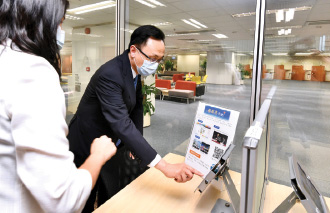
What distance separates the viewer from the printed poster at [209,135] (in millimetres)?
1130

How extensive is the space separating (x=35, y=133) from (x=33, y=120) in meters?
0.03

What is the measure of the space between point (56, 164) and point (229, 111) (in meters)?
0.86

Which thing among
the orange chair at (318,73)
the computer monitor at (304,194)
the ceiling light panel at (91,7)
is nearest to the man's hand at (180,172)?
the computer monitor at (304,194)

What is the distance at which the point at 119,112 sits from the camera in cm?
131

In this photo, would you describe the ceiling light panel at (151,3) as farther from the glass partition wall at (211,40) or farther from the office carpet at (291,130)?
the office carpet at (291,130)

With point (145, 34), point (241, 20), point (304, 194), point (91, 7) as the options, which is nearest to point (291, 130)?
point (241, 20)

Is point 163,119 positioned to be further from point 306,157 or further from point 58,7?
point 58,7

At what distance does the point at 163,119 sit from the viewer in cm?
568

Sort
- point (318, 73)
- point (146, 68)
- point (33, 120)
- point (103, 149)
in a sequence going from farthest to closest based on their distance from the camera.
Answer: point (318, 73) < point (146, 68) < point (103, 149) < point (33, 120)

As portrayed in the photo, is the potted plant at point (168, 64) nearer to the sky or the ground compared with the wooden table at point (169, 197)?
nearer to the sky

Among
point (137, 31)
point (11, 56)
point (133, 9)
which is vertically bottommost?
point (11, 56)

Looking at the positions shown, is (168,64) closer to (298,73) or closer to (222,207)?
(298,73)

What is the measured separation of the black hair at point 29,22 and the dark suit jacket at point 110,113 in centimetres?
70

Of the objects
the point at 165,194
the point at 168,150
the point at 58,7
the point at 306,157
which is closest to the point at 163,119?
the point at 168,150
